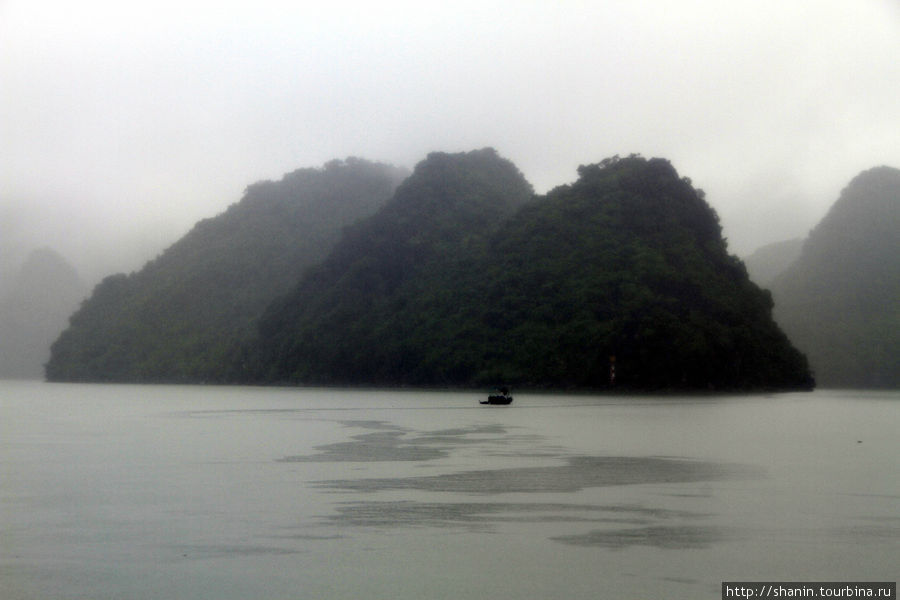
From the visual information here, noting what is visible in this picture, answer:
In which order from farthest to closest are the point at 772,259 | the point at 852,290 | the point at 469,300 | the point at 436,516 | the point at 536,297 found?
the point at 772,259
the point at 852,290
the point at 469,300
the point at 536,297
the point at 436,516

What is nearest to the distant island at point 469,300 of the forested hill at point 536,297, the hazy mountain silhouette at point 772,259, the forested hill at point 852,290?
the forested hill at point 536,297

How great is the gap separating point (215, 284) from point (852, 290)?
82230mm

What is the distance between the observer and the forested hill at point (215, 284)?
461 ft

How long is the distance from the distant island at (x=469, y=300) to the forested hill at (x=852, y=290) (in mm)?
30687

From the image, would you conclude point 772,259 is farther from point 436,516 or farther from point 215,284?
point 436,516

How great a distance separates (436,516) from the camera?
15.6 metres

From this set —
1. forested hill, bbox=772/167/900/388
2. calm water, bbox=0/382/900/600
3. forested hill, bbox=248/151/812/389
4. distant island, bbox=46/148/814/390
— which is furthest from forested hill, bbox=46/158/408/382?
calm water, bbox=0/382/900/600

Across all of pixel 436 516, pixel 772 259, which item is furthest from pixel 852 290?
pixel 436 516

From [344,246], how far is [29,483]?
111m

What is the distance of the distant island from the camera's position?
9750 cm

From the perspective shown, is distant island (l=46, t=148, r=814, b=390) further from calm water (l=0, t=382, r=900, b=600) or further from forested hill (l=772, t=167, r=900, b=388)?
calm water (l=0, t=382, r=900, b=600)

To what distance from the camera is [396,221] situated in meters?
131

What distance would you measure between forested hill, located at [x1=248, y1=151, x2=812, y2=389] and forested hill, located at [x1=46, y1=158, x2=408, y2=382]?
14689mm

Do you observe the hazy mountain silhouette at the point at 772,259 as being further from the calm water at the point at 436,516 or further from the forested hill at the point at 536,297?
the calm water at the point at 436,516
